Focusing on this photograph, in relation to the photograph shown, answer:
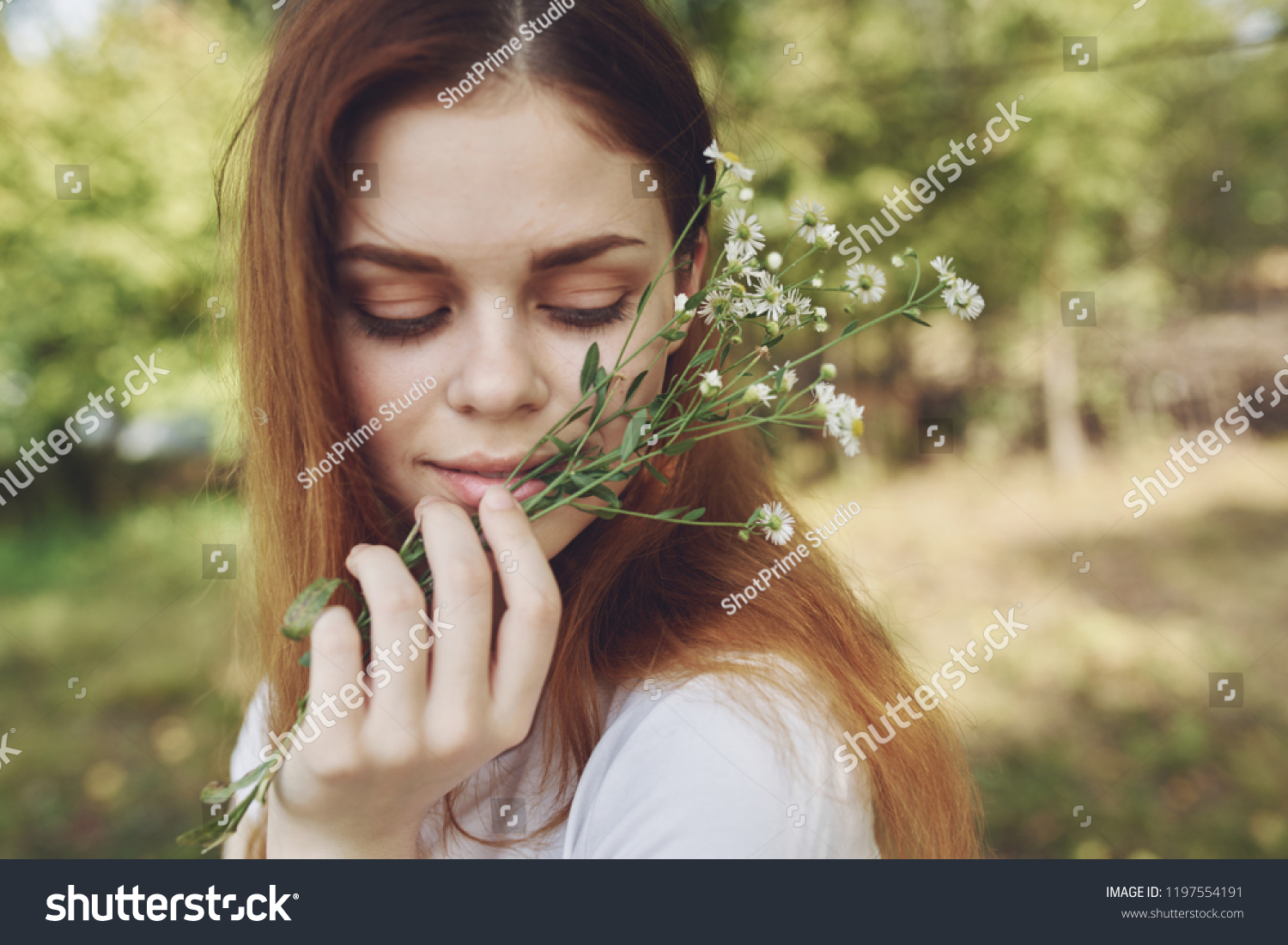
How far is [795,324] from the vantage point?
1329mm

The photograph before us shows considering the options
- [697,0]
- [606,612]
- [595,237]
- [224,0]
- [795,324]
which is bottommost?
[606,612]

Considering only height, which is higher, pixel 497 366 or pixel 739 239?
pixel 739 239

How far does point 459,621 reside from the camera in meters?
1.13

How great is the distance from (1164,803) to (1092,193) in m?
6.72

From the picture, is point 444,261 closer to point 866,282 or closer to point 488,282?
point 488,282

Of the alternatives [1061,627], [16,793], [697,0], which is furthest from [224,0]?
[1061,627]

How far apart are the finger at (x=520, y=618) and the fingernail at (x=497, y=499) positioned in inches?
0.6

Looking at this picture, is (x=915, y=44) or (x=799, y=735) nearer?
(x=799, y=735)

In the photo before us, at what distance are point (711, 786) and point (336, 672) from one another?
53 centimetres

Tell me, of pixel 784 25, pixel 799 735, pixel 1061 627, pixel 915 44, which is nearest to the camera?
pixel 799 735

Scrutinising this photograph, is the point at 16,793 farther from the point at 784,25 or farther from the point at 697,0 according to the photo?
the point at 784,25

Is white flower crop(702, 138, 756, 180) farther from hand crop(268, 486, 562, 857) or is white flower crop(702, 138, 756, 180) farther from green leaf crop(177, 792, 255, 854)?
green leaf crop(177, 792, 255, 854)

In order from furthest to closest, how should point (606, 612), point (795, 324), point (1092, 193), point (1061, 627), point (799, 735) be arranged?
point (1092, 193), point (1061, 627), point (606, 612), point (795, 324), point (799, 735)

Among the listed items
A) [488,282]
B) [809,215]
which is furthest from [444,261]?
[809,215]
